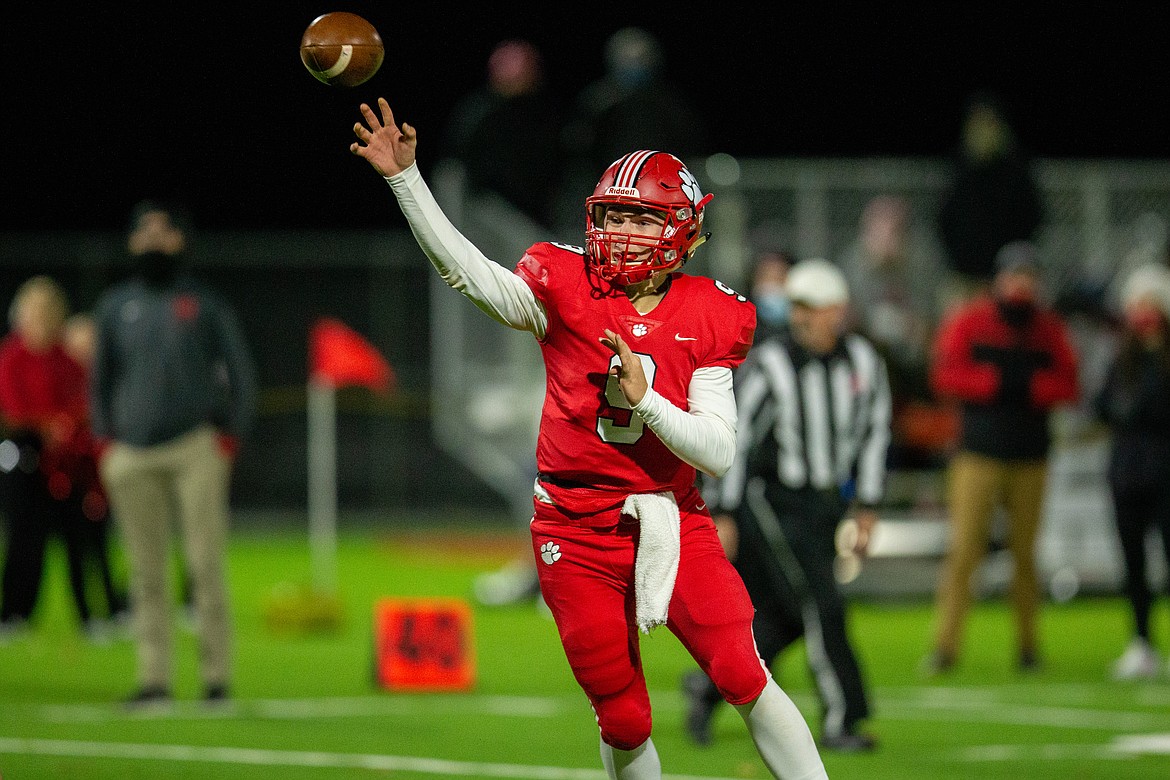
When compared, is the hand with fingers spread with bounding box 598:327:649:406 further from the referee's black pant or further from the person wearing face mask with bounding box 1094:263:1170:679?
the person wearing face mask with bounding box 1094:263:1170:679

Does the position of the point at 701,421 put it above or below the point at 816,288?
below

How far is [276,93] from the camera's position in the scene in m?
24.3

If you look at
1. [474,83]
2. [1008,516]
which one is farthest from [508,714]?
[474,83]

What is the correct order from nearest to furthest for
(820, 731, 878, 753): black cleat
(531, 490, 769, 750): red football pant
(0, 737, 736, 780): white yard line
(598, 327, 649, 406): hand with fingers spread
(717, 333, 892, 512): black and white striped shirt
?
1. (598, 327, 649, 406): hand with fingers spread
2. (531, 490, 769, 750): red football pant
3. (0, 737, 736, 780): white yard line
4. (820, 731, 878, 753): black cleat
5. (717, 333, 892, 512): black and white striped shirt

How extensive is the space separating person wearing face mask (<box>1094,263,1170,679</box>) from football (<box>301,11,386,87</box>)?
5897 millimetres

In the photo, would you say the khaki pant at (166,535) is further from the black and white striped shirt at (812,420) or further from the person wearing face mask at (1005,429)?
the person wearing face mask at (1005,429)

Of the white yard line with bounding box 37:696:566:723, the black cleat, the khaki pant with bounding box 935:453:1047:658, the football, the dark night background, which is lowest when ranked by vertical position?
the white yard line with bounding box 37:696:566:723

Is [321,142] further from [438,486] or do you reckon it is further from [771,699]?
[771,699]

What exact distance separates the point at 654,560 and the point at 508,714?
3.65 metres

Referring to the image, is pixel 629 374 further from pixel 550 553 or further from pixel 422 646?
pixel 422 646

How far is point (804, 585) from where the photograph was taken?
24.7 ft

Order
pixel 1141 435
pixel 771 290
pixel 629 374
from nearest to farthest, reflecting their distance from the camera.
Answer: pixel 629 374 < pixel 771 290 < pixel 1141 435

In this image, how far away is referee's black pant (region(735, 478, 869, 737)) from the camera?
24.4 feet

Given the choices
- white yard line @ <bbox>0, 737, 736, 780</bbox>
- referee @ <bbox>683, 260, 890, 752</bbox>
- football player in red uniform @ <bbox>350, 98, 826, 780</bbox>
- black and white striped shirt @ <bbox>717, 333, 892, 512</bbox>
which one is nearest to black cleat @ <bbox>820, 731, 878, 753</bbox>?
referee @ <bbox>683, 260, 890, 752</bbox>
